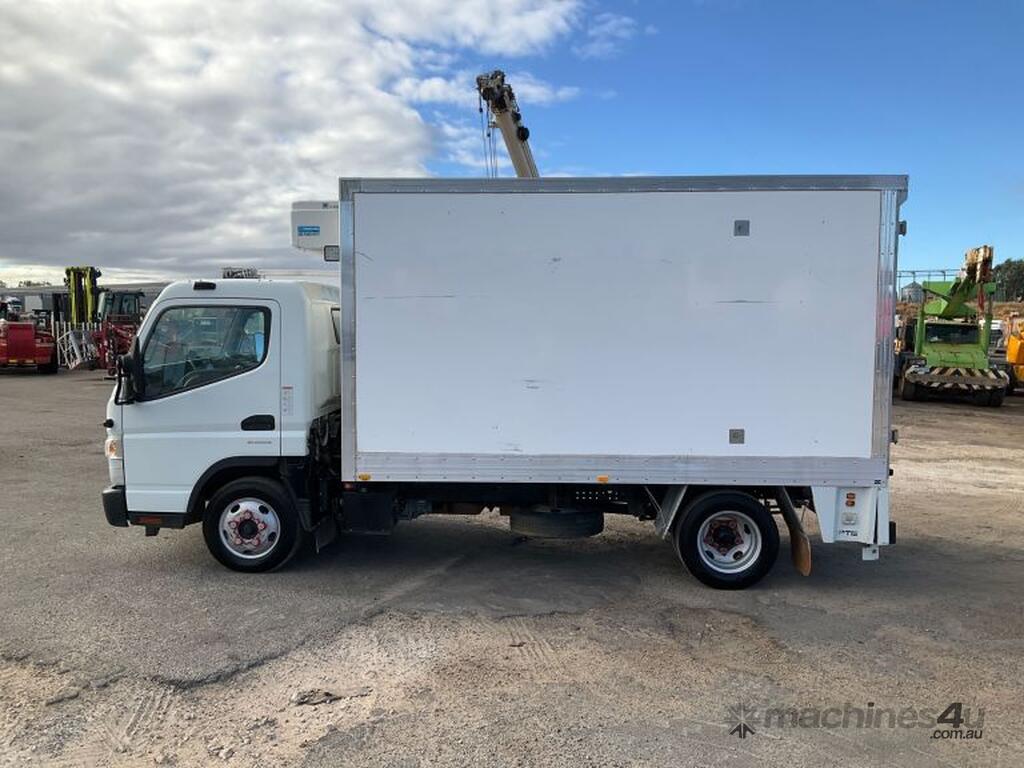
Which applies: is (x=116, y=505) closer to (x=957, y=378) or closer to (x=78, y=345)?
(x=957, y=378)

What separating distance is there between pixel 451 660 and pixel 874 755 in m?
2.22

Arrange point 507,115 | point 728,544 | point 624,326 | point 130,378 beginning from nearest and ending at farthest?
point 624,326
point 130,378
point 728,544
point 507,115

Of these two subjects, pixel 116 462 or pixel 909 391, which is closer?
pixel 116 462

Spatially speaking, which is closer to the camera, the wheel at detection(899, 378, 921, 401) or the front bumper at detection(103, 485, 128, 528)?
the front bumper at detection(103, 485, 128, 528)

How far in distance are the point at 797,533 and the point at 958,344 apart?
1923cm

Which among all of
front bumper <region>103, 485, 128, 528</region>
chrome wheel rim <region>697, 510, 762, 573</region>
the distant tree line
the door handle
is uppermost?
the distant tree line

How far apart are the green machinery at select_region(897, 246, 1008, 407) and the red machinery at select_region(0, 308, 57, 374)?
27.9 metres

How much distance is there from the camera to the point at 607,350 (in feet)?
16.9

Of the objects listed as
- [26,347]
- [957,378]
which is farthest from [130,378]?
[26,347]

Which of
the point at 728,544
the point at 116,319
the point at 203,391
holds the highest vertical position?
the point at 116,319

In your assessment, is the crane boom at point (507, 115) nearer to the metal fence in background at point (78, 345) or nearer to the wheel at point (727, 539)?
the wheel at point (727, 539)

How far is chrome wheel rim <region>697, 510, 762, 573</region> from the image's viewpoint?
5.43 metres

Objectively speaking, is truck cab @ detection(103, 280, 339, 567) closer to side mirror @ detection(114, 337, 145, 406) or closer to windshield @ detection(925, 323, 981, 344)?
side mirror @ detection(114, 337, 145, 406)

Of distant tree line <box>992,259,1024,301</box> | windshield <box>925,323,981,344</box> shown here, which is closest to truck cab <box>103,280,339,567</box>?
windshield <box>925,323,981,344</box>
